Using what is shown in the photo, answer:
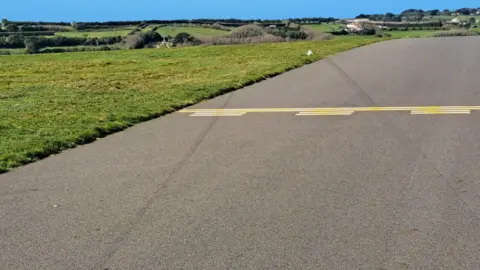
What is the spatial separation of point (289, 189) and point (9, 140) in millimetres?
4346

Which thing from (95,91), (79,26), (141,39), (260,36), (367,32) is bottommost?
(367,32)

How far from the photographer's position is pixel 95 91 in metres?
13.9

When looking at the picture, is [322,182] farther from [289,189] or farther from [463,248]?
[463,248]

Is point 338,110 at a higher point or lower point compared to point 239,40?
higher

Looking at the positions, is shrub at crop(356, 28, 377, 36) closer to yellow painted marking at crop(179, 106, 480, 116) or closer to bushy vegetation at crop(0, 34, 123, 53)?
bushy vegetation at crop(0, 34, 123, 53)

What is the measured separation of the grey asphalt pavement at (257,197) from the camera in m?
4.26

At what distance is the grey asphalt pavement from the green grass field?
1.88ft

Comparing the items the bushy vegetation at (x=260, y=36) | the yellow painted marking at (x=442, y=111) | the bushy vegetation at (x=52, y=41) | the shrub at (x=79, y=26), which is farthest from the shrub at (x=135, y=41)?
the yellow painted marking at (x=442, y=111)

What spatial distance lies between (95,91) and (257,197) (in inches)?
362

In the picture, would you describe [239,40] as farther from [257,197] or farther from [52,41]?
[257,197]

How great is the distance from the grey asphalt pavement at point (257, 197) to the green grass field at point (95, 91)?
0.57m

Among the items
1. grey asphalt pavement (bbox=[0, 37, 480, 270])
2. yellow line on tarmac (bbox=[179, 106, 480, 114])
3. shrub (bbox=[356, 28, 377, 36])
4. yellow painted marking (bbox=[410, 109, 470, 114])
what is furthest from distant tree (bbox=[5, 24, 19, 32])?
yellow painted marking (bbox=[410, 109, 470, 114])

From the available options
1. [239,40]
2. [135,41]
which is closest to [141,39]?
[135,41]

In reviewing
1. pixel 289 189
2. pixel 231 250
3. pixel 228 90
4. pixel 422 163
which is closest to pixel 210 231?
pixel 231 250
